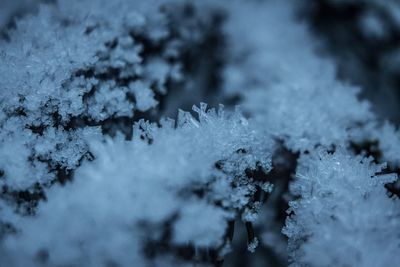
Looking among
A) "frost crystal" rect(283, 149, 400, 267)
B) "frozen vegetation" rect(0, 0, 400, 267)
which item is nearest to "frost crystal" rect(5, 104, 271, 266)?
"frozen vegetation" rect(0, 0, 400, 267)

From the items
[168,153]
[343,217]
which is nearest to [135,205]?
[168,153]

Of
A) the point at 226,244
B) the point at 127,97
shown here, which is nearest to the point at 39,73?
the point at 127,97

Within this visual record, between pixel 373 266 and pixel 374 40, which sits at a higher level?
pixel 374 40

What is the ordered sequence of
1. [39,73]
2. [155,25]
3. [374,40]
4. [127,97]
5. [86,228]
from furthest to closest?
[374,40] → [155,25] → [127,97] → [39,73] → [86,228]

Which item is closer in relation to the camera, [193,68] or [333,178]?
[333,178]

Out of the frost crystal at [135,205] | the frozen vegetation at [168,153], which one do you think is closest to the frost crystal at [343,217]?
the frozen vegetation at [168,153]

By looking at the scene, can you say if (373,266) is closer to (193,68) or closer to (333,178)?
(333,178)

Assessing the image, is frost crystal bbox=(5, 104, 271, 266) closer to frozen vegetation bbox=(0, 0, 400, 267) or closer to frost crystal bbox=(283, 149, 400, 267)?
frozen vegetation bbox=(0, 0, 400, 267)

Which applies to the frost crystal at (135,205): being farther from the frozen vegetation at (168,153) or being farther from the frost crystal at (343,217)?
the frost crystal at (343,217)
